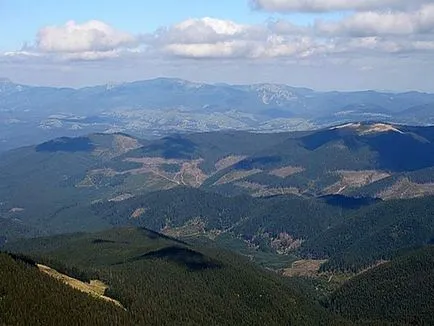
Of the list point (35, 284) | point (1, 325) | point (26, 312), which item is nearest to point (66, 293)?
point (35, 284)

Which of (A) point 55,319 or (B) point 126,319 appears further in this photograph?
(B) point 126,319

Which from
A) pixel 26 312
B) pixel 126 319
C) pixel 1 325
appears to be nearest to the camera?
pixel 1 325

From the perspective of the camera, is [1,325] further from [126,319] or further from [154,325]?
[154,325]

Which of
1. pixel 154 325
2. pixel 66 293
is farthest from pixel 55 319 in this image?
pixel 154 325

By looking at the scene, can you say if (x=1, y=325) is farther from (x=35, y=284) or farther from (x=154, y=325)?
(x=154, y=325)

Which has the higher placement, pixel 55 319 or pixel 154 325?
pixel 55 319

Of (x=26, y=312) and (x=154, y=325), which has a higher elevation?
(x=26, y=312)

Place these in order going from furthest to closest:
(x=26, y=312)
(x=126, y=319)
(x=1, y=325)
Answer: (x=126, y=319) < (x=26, y=312) < (x=1, y=325)

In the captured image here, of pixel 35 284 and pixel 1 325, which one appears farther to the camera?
pixel 35 284
